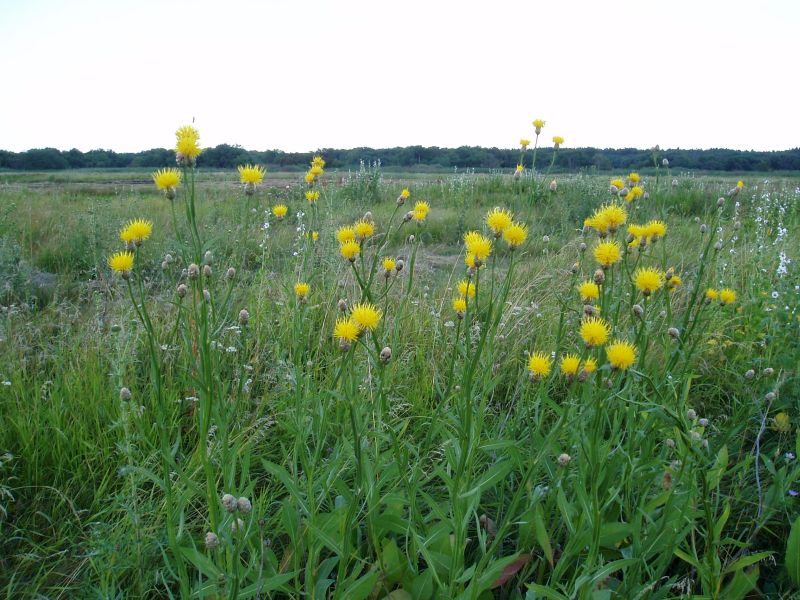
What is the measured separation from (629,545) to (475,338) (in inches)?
42.0

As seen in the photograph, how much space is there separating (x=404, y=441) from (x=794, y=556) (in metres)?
1.05

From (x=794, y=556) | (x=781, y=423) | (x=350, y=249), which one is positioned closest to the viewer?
(x=794, y=556)

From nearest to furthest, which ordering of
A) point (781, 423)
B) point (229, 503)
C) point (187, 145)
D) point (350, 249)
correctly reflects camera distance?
point (229, 503) < point (187, 145) < point (350, 249) < point (781, 423)

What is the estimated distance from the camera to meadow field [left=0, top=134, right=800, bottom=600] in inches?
48.6

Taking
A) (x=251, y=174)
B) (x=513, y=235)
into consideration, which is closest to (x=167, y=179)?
(x=251, y=174)

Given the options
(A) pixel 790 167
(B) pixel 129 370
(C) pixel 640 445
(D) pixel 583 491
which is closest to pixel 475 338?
(C) pixel 640 445

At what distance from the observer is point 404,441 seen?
4.84 feet

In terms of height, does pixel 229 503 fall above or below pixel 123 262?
below

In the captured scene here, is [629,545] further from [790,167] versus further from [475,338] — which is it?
[790,167]

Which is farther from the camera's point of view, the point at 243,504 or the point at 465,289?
the point at 465,289

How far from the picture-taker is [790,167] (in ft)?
81.9

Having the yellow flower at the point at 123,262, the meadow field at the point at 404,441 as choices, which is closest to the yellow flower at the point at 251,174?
the meadow field at the point at 404,441

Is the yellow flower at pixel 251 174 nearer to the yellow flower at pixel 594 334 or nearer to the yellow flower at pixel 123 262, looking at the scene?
the yellow flower at pixel 123 262

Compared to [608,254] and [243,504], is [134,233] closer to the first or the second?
[243,504]
